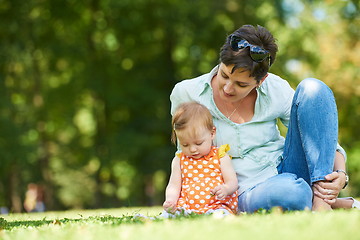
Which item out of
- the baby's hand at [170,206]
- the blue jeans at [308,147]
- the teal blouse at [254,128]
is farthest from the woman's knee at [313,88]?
the baby's hand at [170,206]

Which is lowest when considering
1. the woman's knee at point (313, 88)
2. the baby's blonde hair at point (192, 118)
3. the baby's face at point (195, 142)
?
the baby's face at point (195, 142)

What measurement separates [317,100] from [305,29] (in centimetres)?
1801

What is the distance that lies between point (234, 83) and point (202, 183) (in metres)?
0.83

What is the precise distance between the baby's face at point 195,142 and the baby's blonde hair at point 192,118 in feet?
0.11

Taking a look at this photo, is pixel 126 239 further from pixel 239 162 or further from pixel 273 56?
pixel 273 56

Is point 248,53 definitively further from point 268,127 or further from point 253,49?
point 268,127

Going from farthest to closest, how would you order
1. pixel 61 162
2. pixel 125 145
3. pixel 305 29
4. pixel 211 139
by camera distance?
pixel 61 162, pixel 305 29, pixel 125 145, pixel 211 139

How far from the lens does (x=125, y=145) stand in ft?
65.9

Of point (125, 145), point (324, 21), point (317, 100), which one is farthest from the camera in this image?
point (324, 21)

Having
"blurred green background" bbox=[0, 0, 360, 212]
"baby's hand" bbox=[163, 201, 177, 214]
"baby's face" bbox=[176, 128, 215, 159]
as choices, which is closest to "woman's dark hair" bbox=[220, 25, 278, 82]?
"baby's face" bbox=[176, 128, 215, 159]

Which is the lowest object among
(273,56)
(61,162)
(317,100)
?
(61,162)

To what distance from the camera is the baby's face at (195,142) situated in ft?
15.0

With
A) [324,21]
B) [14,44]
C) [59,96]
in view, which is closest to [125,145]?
[59,96]

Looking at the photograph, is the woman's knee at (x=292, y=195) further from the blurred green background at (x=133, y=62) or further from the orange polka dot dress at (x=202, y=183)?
the blurred green background at (x=133, y=62)
